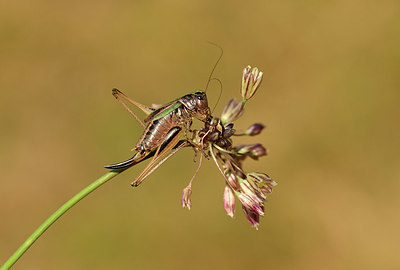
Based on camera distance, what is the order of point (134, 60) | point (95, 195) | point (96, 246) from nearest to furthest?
point (96, 246)
point (95, 195)
point (134, 60)

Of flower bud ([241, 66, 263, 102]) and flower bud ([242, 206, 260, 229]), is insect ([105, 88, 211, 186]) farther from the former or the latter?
flower bud ([242, 206, 260, 229])

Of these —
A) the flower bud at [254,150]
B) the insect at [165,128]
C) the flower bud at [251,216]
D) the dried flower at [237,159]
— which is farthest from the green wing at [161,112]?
the flower bud at [251,216]

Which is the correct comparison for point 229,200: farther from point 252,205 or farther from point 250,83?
point 250,83

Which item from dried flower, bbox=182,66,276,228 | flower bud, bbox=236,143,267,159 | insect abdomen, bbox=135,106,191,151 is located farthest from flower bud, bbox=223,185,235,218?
insect abdomen, bbox=135,106,191,151

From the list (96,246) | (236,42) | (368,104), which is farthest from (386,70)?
(96,246)

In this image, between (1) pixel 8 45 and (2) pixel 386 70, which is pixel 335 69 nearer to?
(2) pixel 386 70

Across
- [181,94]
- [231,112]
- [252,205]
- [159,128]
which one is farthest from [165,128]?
[181,94]
